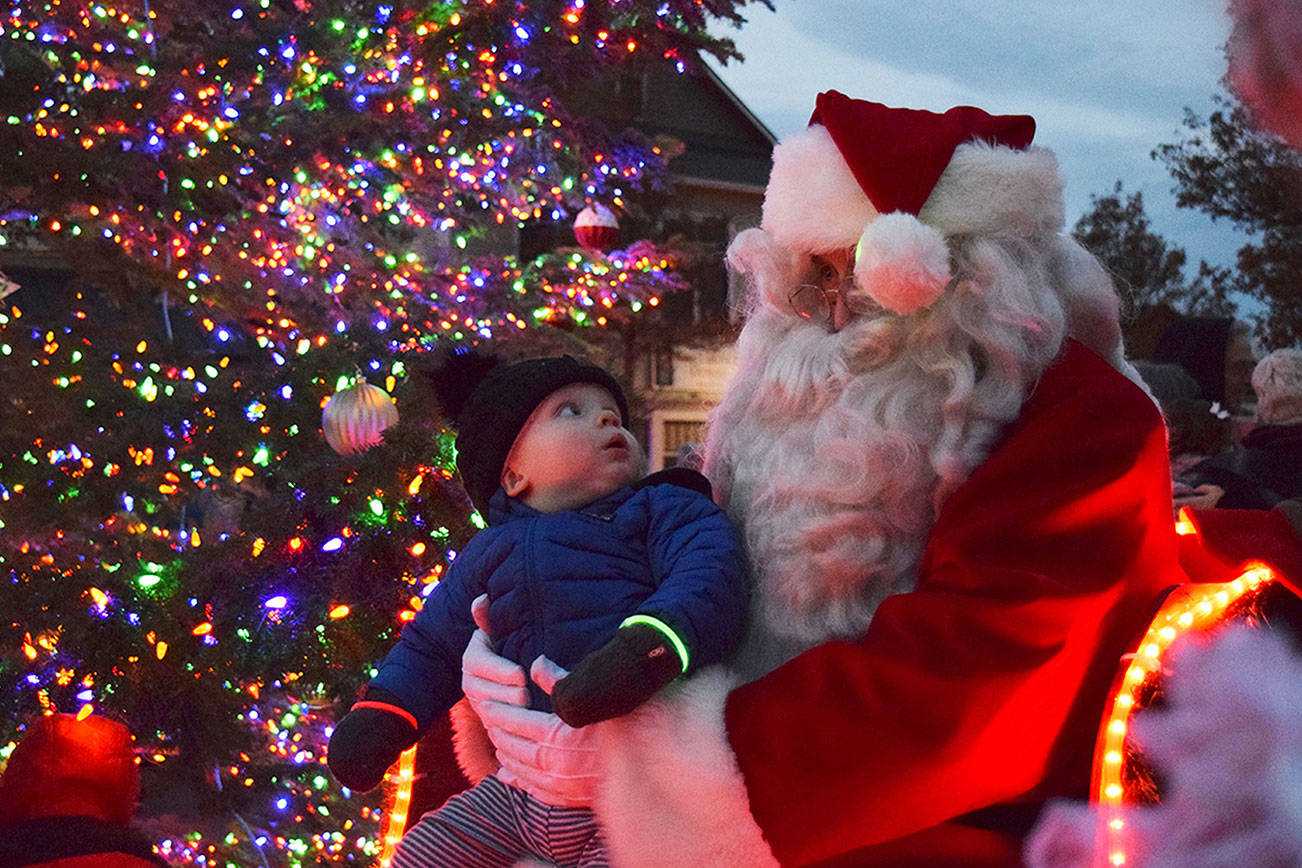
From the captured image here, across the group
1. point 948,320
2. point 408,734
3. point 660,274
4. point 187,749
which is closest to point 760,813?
point 408,734

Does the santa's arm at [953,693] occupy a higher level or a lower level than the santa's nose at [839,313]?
lower

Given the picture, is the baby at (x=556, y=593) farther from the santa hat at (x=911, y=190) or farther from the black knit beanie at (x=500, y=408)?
the santa hat at (x=911, y=190)

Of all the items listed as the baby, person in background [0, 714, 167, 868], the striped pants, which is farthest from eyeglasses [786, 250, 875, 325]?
person in background [0, 714, 167, 868]

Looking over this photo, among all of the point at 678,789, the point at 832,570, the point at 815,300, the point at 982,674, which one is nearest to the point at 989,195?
the point at 815,300

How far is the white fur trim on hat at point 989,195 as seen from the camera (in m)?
1.88

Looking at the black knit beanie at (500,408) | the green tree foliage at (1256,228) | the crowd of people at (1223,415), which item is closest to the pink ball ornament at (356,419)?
the black knit beanie at (500,408)

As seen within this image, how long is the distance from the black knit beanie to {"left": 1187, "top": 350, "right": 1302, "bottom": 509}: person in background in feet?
7.62

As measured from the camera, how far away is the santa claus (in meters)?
1.53

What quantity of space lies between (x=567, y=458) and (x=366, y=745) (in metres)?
0.57

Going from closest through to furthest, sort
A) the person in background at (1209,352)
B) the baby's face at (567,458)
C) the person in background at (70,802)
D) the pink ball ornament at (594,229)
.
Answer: the person in background at (70,802) → the baby's face at (567,458) → the person in background at (1209,352) → the pink ball ornament at (594,229)

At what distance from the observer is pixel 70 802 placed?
6.40ft

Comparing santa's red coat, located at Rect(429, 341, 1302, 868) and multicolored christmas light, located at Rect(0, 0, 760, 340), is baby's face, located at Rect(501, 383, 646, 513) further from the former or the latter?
multicolored christmas light, located at Rect(0, 0, 760, 340)

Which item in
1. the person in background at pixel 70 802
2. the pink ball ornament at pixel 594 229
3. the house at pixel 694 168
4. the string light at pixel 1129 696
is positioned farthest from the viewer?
the house at pixel 694 168

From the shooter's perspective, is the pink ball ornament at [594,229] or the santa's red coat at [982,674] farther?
the pink ball ornament at [594,229]
